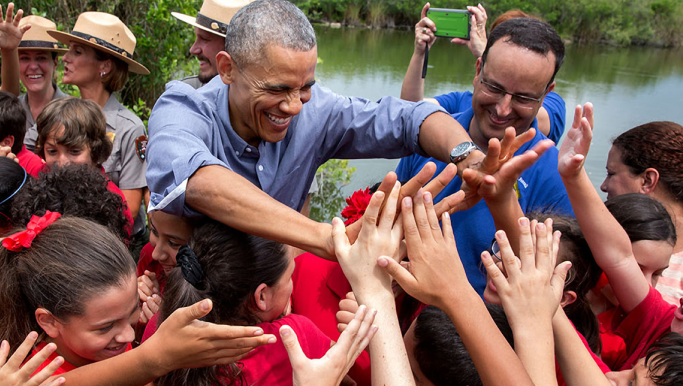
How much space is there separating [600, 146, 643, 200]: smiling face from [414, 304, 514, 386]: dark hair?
1.23 meters

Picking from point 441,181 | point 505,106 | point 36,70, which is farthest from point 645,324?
point 36,70

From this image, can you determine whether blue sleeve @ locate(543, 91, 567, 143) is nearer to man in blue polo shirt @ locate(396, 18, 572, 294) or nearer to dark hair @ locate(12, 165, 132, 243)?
man in blue polo shirt @ locate(396, 18, 572, 294)

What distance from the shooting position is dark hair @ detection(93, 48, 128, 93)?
3518mm

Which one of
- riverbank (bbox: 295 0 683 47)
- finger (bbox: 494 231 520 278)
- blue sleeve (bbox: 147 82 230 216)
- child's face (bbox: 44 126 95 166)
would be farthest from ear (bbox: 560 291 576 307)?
riverbank (bbox: 295 0 683 47)

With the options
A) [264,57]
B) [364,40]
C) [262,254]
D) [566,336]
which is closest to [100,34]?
[264,57]

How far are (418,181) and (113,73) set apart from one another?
9.24 ft

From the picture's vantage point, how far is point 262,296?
1.70 metres

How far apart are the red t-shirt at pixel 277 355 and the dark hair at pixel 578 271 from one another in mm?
945

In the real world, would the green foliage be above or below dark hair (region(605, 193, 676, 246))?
below

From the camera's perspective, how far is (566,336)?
5.16 feet

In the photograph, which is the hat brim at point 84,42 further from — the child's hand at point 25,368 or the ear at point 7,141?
the child's hand at point 25,368

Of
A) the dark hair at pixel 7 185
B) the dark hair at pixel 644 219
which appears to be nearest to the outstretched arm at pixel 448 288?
the dark hair at pixel 644 219

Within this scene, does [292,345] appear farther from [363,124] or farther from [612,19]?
[612,19]

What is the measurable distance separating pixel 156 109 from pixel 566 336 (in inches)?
59.8
